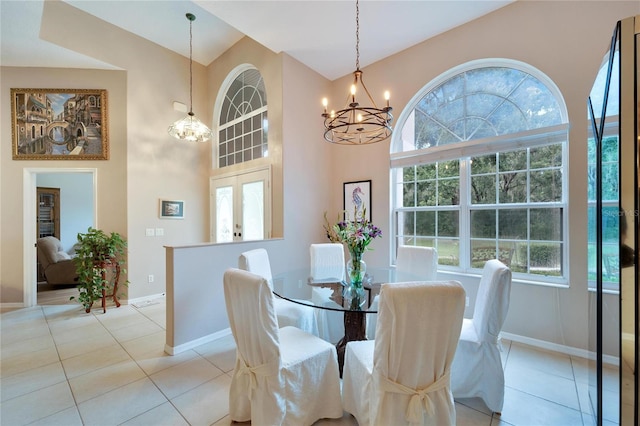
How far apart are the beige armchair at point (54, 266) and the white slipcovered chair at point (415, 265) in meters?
5.36

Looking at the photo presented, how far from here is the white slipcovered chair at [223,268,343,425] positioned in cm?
145

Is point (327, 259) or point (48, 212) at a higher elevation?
point (48, 212)

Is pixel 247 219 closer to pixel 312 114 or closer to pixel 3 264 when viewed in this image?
pixel 312 114

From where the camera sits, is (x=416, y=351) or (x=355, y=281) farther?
(x=355, y=281)

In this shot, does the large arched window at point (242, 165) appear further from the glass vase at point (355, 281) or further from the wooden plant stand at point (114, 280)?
the glass vase at point (355, 281)

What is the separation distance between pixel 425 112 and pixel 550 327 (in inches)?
108

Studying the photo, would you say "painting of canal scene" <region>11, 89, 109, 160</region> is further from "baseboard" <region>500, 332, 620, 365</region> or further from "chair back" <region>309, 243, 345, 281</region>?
"baseboard" <region>500, 332, 620, 365</region>

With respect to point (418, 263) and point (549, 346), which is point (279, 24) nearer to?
point (418, 263)

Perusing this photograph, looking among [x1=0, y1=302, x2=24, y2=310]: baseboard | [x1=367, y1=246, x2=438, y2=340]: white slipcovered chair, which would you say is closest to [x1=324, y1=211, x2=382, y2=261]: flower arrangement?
[x1=367, y1=246, x2=438, y2=340]: white slipcovered chair

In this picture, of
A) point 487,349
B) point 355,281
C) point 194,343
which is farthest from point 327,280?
point 194,343

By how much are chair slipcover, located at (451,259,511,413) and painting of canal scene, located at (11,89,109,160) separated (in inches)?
204

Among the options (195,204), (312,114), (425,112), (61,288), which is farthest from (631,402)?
(61,288)

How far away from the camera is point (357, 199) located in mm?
4020

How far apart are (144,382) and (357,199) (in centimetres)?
318
